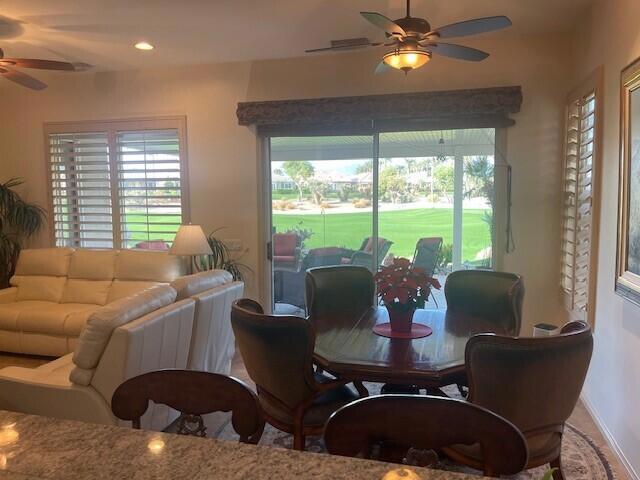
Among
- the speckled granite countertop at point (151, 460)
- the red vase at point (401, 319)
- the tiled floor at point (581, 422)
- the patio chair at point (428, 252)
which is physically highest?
the patio chair at point (428, 252)

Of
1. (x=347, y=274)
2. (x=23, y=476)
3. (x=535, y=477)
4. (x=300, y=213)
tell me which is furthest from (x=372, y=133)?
(x=23, y=476)

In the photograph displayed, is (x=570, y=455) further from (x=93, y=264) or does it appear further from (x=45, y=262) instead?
(x=45, y=262)

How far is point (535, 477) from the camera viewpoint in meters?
2.62

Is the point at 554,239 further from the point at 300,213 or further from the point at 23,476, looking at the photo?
the point at 23,476

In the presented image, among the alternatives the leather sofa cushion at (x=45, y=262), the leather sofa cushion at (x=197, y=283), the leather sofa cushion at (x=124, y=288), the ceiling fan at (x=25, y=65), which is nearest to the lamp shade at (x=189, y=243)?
the leather sofa cushion at (x=124, y=288)

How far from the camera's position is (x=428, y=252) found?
15.5 feet

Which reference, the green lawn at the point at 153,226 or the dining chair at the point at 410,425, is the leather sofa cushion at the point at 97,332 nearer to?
the dining chair at the point at 410,425

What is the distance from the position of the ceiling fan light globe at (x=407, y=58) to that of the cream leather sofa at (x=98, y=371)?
1970 millimetres

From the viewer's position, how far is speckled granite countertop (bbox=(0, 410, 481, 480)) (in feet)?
3.43

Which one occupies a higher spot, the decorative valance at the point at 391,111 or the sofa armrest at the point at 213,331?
the decorative valance at the point at 391,111

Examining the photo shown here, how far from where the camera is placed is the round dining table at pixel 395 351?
89.4 inches

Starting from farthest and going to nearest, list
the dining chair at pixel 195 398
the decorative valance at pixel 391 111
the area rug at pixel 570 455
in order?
the decorative valance at pixel 391 111, the area rug at pixel 570 455, the dining chair at pixel 195 398

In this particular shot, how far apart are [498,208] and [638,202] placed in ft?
6.12

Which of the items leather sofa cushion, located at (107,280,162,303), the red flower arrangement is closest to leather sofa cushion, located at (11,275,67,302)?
leather sofa cushion, located at (107,280,162,303)
